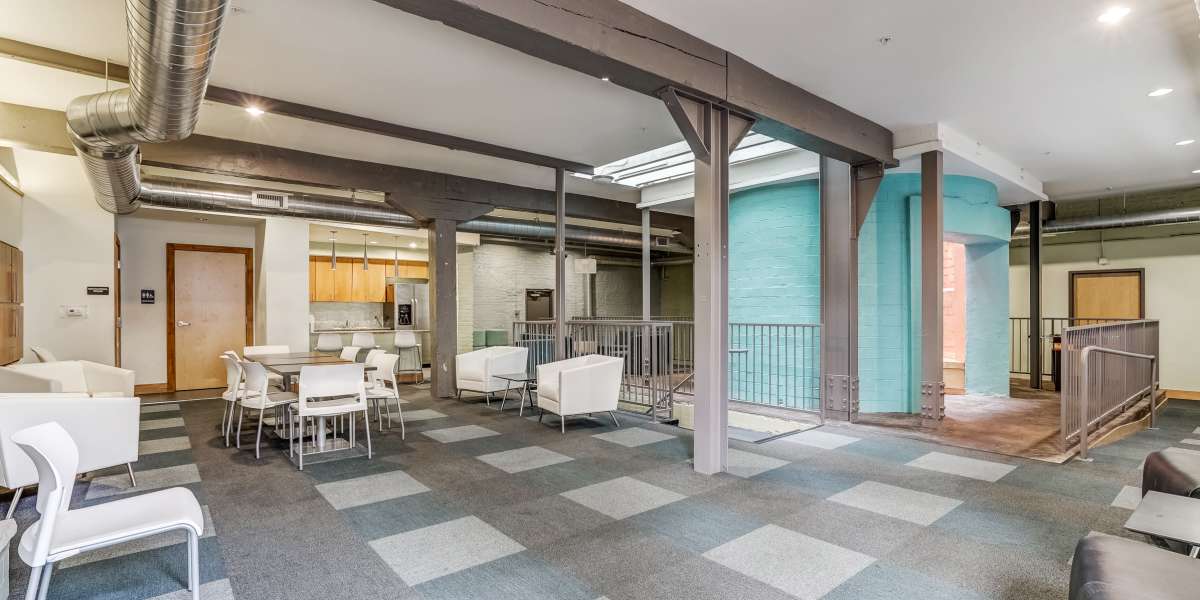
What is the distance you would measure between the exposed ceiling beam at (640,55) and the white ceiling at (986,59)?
0.38 ft

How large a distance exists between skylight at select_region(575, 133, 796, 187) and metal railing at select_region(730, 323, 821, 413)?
2115 millimetres

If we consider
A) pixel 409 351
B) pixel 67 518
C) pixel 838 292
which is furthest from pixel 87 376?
pixel 838 292

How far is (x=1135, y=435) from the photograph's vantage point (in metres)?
5.79

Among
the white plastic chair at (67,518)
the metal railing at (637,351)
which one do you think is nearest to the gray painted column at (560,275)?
the metal railing at (637,351)

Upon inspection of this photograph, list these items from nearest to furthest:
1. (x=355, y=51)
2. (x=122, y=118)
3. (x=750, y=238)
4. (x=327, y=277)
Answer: (x=122, y=118), (x=355, y=51), (x=750, y=238), (x=327, y=277)

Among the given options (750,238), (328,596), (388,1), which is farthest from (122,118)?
(750,238)

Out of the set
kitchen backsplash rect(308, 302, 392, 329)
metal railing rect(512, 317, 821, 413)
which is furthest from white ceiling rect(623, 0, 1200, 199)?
kitchen backsplash rect(308, 302, 392, 329)

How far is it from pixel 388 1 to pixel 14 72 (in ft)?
12.7

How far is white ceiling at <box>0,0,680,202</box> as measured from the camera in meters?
3.70

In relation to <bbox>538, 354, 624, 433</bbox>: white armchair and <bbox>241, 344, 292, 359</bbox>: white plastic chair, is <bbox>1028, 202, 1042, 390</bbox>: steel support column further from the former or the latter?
<bbox>241, 344, 292, 359</bbox>: white plastic chair

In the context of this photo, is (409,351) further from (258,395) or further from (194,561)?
(194,561)

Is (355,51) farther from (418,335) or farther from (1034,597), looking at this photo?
(418,335)

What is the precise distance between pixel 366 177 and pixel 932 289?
6.88m

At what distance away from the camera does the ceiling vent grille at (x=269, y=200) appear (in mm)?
7234
